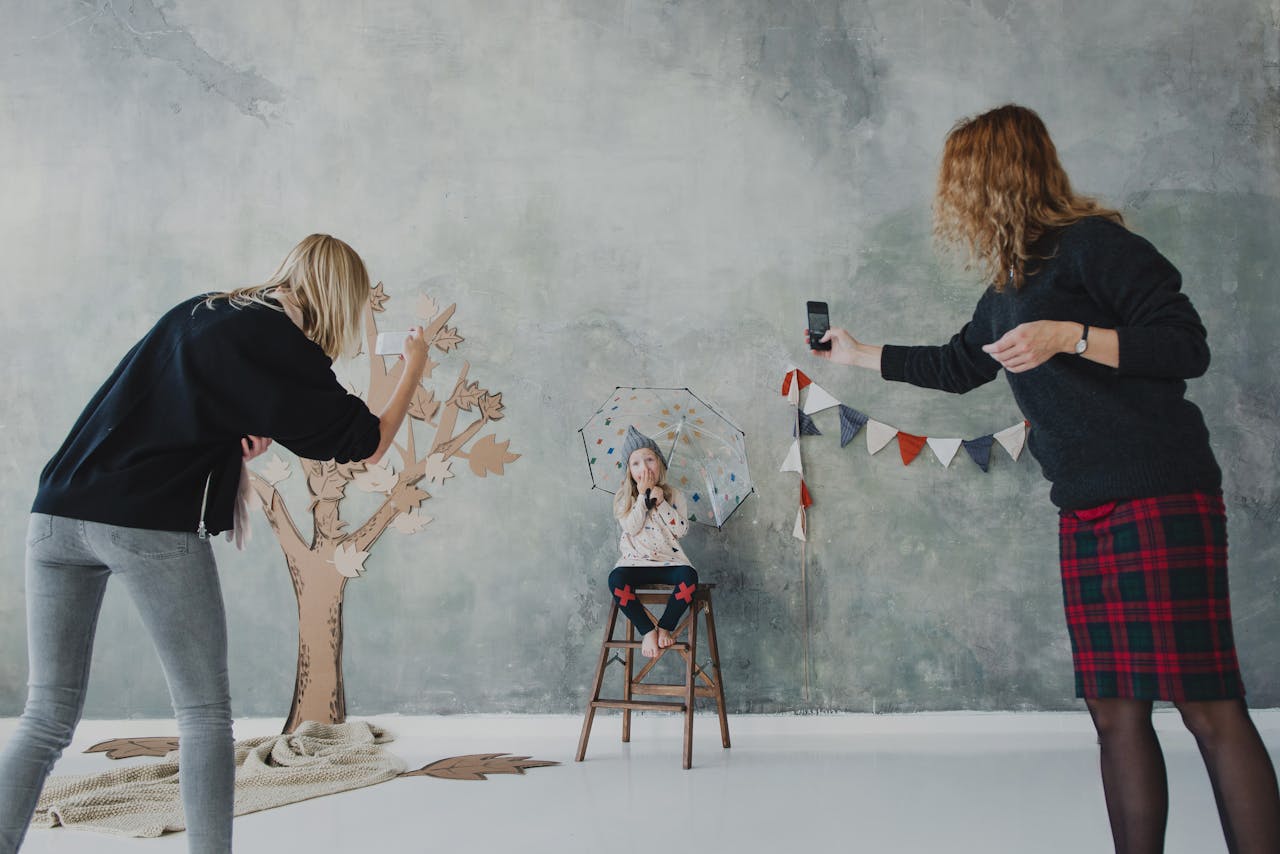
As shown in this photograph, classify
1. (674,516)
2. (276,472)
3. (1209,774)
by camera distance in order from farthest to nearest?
(276,472), (674,516), (1209,774)

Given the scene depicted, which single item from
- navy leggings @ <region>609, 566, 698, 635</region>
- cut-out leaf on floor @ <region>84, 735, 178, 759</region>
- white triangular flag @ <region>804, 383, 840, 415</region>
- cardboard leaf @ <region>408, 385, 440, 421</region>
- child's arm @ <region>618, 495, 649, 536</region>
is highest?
cardboard leaf @ <region>408, 385, 440, 421</region>

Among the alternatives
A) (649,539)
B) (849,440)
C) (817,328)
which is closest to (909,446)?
(849,440)

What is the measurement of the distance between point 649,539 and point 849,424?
94cm

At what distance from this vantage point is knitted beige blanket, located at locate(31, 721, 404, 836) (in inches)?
98.7

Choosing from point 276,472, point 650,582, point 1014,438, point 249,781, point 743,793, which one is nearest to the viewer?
point 743,793

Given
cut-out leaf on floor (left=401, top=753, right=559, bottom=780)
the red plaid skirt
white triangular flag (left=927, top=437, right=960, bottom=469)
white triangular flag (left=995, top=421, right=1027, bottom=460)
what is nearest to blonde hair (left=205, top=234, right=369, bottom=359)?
the red plaid skirt

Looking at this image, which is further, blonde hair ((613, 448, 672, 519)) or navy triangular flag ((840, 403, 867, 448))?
navy triangular flag ((840, 403, 867, 448))

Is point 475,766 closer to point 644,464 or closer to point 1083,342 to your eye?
point 644,464

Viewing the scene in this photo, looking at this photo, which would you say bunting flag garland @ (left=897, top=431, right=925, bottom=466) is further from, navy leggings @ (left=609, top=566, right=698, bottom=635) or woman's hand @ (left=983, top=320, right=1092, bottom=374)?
woman's hand @ (left=983, top=320, right=1092, bottom=374)

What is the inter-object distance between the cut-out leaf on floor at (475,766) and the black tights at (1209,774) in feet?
6.57

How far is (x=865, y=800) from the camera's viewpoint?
8.68ft

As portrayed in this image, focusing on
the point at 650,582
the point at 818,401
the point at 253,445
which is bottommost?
the point at 650,582

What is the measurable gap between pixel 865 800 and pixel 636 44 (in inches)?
119

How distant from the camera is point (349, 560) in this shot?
3824 mm
